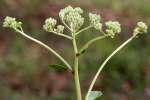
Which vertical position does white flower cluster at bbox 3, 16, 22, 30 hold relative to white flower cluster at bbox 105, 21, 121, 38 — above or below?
above

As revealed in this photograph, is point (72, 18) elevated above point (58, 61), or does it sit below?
below

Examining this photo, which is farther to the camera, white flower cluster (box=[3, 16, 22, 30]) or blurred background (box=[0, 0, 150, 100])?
blurred background (box=[0, 0, 150, 100])

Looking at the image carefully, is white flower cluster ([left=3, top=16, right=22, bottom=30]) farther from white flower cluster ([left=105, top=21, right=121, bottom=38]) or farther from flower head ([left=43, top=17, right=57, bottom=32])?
white flower cluster ([left=105, top=21, right=121, bottom=38])

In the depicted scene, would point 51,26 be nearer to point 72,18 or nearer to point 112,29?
point 72,18

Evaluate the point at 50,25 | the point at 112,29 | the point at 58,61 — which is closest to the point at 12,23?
the point at 50,25

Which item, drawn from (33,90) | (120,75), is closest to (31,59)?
(33,90)

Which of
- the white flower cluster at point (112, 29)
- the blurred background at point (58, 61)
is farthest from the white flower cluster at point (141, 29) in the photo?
the blurred background at point (58, 61)

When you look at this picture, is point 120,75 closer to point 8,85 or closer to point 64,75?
point 64,75

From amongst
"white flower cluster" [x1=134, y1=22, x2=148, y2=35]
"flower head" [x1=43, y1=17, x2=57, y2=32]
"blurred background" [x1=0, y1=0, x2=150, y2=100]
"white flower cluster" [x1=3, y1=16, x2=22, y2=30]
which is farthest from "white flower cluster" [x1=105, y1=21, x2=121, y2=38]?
"blurred background" [x1=0, y1=0, x2=150, y2=100]

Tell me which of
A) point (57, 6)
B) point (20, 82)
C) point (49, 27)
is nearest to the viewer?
point (49, 27)
